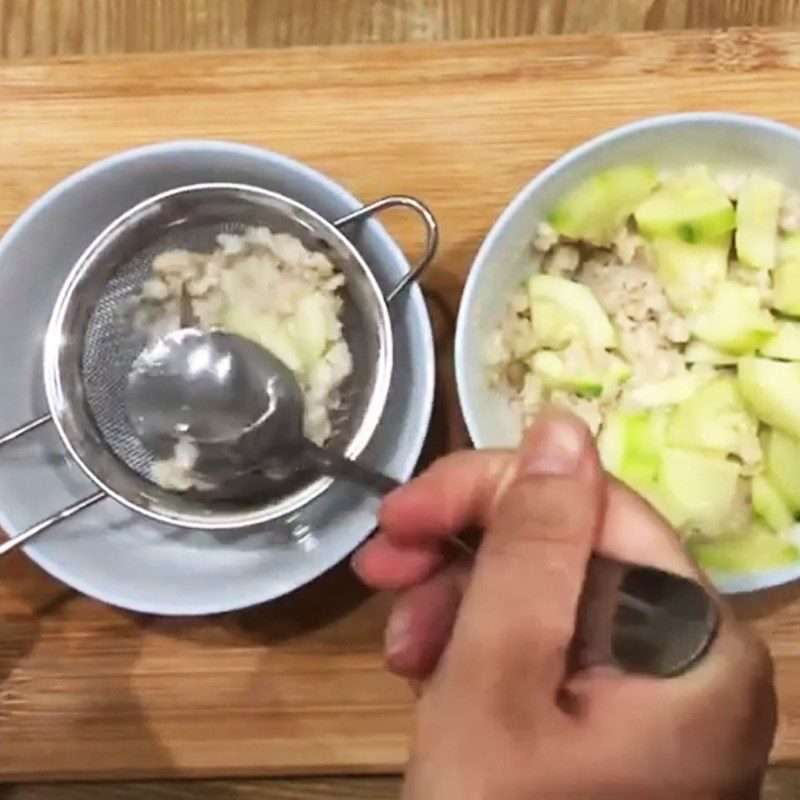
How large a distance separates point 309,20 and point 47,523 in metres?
0.39

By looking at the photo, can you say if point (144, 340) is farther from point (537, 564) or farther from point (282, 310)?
point (537, 564)

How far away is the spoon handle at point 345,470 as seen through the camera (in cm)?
85

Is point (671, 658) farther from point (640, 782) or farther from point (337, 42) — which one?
point (337, 42)

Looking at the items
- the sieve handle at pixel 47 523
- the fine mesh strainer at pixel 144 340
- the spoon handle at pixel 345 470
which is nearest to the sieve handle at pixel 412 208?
the fine mesh strainer at pixel 144 340

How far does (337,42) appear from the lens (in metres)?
0.95

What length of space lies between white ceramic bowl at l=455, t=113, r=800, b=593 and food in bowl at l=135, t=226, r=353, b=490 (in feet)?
0.31

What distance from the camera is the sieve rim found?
883mm

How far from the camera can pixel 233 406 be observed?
88cm

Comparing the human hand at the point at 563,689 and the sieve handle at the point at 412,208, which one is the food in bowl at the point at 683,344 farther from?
the human hand at the point at 563,689

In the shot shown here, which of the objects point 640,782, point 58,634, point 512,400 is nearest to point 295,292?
point 512,400

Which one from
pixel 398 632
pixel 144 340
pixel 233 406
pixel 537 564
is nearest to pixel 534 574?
pixel 537 564

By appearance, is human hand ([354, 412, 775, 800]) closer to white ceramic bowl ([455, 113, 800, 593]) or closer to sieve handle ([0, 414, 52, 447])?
white ceramic bowl ([455, 113, 800, 593])

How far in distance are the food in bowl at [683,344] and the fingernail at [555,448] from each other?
A: 173 millimetres

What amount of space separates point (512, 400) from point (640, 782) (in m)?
0.33
